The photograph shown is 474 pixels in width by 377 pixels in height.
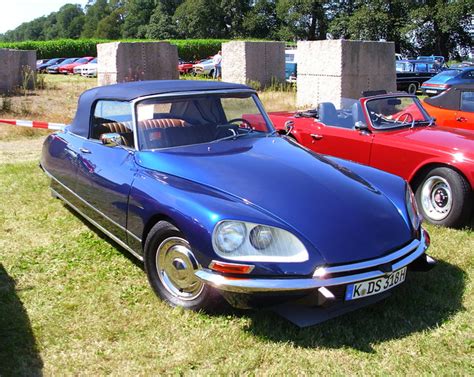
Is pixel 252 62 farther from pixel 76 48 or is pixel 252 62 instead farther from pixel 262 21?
pixel 262 21

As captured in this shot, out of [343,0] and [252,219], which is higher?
[343,0]

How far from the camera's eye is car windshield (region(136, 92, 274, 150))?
13.5ft

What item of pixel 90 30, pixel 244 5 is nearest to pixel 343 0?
pixel 244 5

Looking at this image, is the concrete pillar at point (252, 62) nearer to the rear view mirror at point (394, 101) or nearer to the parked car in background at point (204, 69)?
the rear view mirror at point (394, 101)

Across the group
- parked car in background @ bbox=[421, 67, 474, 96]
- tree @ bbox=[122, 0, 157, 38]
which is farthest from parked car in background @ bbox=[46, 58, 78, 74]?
tree @ bbox=[122, 0, 157, 38]

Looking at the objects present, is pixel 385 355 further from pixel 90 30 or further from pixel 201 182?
pixel 90 30

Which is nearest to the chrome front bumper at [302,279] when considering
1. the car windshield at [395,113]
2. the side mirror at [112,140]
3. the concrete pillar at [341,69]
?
the side mirror at [112,140]

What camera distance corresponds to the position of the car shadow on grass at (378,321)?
3.07 m

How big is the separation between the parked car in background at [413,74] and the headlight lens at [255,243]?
64.3 feet

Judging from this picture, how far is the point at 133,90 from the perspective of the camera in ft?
14.4

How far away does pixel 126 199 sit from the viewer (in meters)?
3.77

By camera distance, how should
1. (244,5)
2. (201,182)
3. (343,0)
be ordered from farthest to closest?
(244,5), (343,0), (201,182)

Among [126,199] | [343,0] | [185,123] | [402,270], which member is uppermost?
[343,0]

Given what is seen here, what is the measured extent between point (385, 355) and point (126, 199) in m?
2.05
